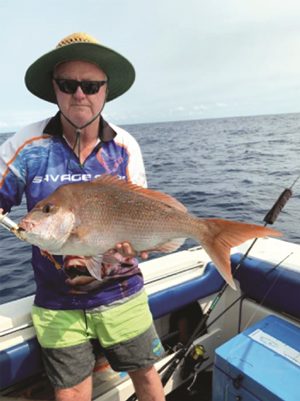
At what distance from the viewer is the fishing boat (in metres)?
2.38

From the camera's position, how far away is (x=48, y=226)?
1.97 metres

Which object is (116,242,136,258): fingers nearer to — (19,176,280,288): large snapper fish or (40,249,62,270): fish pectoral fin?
(19,176,280,288): large snapper fish

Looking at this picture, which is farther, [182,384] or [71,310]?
[182,384]

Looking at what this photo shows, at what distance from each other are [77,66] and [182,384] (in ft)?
9.72

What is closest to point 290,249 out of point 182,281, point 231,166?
point 182,281

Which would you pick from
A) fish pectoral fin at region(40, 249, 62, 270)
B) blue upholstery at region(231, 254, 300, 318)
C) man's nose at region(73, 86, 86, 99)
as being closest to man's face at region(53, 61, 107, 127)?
man's nose at region(73, 86, 86, 99)

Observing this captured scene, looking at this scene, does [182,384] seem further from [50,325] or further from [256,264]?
[50,325]

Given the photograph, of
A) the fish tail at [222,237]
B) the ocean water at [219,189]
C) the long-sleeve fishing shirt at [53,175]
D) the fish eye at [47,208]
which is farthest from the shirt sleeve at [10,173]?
the ocean water at [219,189]

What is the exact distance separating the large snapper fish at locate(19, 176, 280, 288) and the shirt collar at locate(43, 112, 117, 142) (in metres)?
0.55

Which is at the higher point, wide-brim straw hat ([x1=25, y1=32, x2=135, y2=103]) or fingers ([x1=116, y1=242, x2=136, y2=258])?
wide-brim straw hat ([x1=25, y1=32, x2=135, y2=103])

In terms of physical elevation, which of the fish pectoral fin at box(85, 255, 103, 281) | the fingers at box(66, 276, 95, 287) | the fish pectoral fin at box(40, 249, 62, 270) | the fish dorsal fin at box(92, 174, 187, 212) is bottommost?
the fingers at box(66, 276, 95, 287)

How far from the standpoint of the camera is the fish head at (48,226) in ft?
6.43

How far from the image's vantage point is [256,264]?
342 centimetres

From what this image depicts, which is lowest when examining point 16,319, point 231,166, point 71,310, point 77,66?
point 231,166
